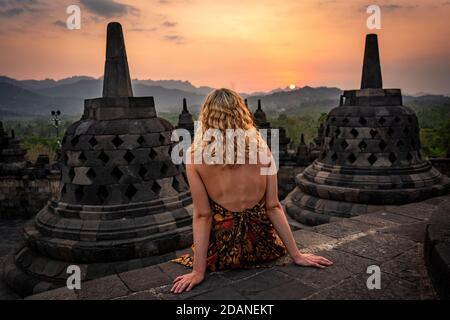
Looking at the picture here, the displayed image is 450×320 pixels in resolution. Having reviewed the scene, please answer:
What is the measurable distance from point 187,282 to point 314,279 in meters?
0.98

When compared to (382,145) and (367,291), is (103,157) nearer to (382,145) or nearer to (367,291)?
(367,291)

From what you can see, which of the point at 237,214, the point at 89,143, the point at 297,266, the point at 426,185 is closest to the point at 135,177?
the point at 89,143

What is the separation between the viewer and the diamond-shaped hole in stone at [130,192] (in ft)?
16.6

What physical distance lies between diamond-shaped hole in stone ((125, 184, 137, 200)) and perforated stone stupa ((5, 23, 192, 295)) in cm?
2

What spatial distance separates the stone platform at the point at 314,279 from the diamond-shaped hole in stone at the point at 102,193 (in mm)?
2131

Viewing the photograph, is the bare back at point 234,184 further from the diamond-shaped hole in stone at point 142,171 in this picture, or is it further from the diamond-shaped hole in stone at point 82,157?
the diamond-shaped hole in stone at point 82,157

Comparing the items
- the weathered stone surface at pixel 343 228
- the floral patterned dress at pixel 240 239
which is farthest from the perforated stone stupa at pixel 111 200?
the floral patterned dress at pixel 240 239

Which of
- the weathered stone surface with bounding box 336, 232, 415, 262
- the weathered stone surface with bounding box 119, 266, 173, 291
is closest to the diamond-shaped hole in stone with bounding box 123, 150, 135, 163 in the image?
the weathered stone surface with bounding box 119, 266, 173, 291

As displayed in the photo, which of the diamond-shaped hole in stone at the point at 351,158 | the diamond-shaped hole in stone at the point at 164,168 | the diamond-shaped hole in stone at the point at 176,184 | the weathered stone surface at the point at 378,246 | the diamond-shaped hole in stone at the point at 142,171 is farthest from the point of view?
the diamond-shaped hole in stone at the point at 351,158

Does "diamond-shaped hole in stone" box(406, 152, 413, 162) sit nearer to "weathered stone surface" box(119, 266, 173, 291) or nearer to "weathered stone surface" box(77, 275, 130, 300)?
"weathered stone surface" box(119, 266, 173, 291)

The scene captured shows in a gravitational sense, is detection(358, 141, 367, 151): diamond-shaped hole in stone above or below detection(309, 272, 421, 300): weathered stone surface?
above

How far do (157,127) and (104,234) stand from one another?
1743 millimetres

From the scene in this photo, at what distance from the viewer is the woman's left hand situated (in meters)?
2.59

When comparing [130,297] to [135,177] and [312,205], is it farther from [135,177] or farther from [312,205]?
[312,205]
